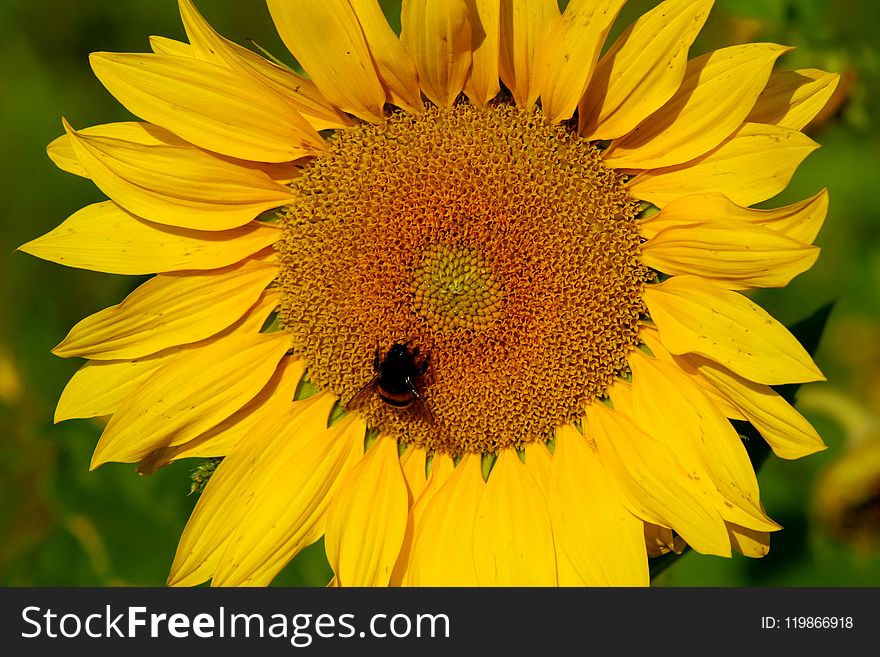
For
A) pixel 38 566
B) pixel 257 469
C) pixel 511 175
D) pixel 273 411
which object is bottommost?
pixel 38 566

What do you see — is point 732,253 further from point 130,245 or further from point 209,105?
point 130,245

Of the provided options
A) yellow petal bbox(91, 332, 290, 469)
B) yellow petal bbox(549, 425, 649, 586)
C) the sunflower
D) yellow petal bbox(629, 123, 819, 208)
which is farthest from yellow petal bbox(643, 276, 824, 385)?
yellow petal bbox(91, 332, 290, 469)

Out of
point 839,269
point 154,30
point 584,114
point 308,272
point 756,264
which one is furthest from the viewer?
point 154,30

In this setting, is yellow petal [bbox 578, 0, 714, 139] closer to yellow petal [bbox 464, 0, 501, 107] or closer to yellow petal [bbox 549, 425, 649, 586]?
yellow petal [bbox 464, 0, 501, 107]

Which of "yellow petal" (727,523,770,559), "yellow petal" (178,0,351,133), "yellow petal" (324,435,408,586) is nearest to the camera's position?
"yellow petal" (178,0,351,133)

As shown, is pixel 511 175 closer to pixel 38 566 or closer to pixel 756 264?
pixel 756 264

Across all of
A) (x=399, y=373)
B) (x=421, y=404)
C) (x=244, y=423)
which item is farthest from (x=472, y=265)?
(x=244, y=423)

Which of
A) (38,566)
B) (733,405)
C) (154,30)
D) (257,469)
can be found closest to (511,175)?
(733,405)
